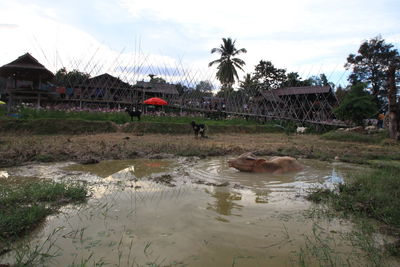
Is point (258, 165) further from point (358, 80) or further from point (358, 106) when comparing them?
point (358, 80)

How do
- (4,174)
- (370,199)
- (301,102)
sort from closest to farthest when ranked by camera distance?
1. (370,199)
2. (4,174)
3. (301,102)

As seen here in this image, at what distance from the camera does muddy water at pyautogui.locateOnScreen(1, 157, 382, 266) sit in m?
2.84

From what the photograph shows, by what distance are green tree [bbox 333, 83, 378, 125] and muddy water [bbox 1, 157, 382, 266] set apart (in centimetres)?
1406

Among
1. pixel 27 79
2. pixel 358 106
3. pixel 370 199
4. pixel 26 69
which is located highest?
pixel 26 69

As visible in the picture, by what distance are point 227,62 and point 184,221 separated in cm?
3117

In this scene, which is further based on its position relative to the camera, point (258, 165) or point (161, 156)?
point (161, 156)

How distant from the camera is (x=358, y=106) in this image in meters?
18.2

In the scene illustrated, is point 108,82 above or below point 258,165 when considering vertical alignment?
above

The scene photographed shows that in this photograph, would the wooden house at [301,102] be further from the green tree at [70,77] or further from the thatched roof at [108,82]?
the green tree at [70,77]

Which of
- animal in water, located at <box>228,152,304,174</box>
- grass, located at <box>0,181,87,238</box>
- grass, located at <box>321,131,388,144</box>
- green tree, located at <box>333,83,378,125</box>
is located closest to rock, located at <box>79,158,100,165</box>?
grass, located at <box>0,181,87,238</box>

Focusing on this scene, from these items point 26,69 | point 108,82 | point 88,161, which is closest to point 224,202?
point 88,161

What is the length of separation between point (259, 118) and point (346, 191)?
21.7 metres

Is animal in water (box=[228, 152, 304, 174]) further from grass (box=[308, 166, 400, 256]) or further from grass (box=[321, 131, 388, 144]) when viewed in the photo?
grass (box=[321, 131, 388, 144])

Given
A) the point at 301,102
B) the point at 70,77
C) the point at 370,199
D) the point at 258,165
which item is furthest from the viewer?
the point at 301,102
